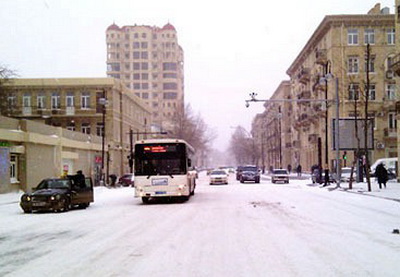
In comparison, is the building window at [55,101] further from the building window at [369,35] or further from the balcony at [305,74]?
the building window at [369,35]

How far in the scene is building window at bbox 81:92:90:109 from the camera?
6832 cm

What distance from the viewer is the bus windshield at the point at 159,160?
25359 millimetres

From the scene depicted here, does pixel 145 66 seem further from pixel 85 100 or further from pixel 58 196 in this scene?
pixel 58 196

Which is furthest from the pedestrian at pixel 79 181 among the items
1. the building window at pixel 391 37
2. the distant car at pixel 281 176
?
the building window at pixel 391 37

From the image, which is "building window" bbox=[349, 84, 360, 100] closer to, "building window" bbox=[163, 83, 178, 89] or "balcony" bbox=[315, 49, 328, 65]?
"balcony" bbox=[315, 49, 328, 65]

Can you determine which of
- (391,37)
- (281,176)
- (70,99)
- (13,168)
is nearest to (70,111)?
(70,99)

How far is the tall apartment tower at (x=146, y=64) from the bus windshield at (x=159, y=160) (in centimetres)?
12344

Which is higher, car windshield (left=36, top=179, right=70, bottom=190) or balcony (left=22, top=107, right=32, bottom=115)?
balcony (left=22, top=107, right=32, bottom=115)

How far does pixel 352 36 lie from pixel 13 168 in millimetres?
45277

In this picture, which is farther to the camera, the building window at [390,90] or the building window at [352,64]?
the building window at [352,64]

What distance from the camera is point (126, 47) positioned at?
15175 cm

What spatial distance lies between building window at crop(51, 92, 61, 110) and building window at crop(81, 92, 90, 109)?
124 inches

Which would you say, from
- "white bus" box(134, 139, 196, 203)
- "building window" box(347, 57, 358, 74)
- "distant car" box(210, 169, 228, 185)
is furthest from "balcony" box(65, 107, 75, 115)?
"white bus" box(134, 139, 196, 203)

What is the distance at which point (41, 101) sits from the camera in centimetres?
6894
